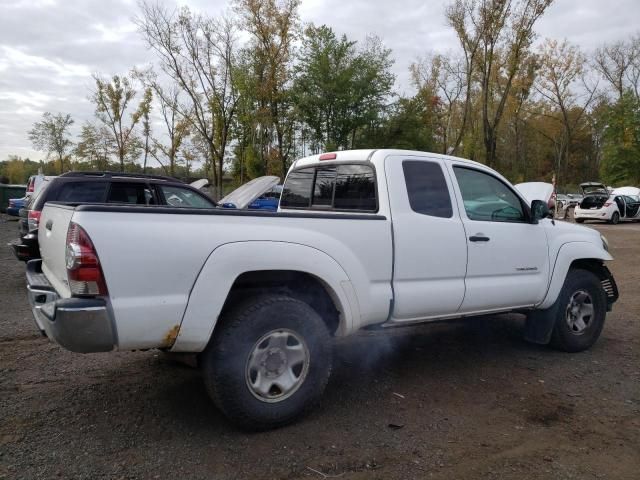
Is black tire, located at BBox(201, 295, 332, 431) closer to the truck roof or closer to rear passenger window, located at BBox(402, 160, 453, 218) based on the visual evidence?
rear passenger window, located at BBox(402, 160, 453, 218)

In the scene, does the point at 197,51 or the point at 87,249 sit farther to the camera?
the point at 197,51

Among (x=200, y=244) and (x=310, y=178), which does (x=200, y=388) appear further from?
(x=310, y=178)

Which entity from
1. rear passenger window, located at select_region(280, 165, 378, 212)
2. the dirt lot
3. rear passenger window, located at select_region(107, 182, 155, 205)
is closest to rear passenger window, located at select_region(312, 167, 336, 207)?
rear passenger window, located at select_region(280, 165, 378, 212)

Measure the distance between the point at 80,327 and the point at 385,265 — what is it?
6.78ft

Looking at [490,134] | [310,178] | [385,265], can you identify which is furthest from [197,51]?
[385,265]

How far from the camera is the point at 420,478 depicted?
2865 mm

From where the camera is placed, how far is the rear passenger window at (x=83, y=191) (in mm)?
7445

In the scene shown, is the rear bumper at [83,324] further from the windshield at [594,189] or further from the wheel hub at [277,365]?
the windshield at [594,189]

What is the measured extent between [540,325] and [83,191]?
652 cm

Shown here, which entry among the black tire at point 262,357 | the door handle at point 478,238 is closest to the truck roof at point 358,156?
the door handle at point 478,238

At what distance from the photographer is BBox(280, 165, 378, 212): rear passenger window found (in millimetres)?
4242

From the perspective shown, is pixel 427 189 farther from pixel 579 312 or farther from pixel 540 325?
pixel 579 312

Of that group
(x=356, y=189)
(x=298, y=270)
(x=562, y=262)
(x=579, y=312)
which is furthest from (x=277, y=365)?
(x=579, y=312)

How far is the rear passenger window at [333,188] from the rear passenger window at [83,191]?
3.73m
